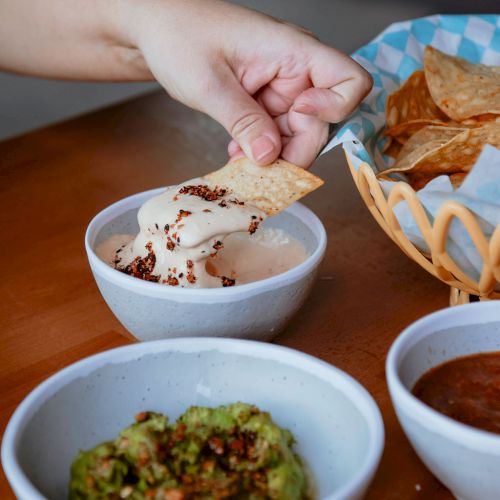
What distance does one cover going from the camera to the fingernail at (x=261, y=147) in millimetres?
1267

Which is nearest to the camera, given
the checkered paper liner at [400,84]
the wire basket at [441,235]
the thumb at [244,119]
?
the wire basket at [441,235]

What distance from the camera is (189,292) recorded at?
1054 millimetres

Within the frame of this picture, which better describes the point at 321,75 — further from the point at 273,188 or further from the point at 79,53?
the point at 79,53

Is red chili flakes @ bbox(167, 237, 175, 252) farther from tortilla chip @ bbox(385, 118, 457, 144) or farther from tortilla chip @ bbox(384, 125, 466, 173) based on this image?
tortilla chip @ bbox(385, 118, 457, 144)

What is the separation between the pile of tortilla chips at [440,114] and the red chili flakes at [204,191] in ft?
0.85

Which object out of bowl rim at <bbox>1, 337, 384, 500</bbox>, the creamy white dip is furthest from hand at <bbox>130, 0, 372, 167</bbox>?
bowl rim at <bbox>1, 337, 384, 500</bbox>

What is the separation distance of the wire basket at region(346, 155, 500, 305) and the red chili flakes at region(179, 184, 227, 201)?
7.9 inches

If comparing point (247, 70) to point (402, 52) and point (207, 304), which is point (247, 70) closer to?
point (402, 52)

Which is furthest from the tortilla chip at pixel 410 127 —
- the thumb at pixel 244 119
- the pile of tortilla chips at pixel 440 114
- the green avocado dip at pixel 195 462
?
the green avocado dip at pixel 195 462

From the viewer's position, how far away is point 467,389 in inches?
34.9

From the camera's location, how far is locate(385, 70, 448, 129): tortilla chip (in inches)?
58.7

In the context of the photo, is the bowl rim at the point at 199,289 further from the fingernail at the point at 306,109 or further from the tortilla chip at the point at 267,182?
the fingernail at the point at 306,109

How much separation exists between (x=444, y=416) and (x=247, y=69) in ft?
2.86

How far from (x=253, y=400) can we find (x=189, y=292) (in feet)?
0.58
